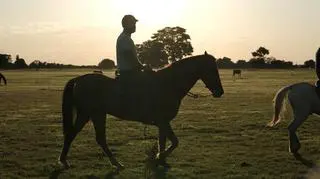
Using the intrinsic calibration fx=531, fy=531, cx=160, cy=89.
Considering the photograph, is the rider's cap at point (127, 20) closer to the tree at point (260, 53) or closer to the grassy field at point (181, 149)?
the grassy field at point (181, 149)

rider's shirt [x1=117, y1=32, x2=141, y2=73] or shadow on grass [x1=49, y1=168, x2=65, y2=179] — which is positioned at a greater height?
rider's shirt [x1=117, y1=32, x2=141, y2=73]

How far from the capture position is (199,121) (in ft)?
74.9

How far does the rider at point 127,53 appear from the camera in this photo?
12.2 meters

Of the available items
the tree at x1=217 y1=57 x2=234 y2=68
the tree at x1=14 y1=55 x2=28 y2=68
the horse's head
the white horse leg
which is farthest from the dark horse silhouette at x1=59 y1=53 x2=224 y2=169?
the tree at x1=14 y1=55 x2=28 y2=68

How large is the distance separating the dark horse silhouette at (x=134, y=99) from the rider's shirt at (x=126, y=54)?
34 centimetres

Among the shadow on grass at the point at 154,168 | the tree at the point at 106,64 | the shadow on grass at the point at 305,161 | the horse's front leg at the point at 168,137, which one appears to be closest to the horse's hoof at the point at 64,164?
the shadow on grass at the point at 154,168

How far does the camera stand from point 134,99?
12305 millimetres

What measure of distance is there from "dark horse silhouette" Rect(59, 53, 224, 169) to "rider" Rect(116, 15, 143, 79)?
0.24 m

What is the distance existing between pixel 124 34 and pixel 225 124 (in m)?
10.1

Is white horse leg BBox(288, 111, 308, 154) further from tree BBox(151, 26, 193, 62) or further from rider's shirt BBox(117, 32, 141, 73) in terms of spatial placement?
tree BBox(151, 26, 193, 62)

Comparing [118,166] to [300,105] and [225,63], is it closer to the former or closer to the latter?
[300,105]

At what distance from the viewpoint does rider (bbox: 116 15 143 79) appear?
482 inches

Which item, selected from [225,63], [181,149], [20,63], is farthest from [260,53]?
[181,149]

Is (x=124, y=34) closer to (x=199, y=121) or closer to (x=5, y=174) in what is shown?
(x=5, y=174)
